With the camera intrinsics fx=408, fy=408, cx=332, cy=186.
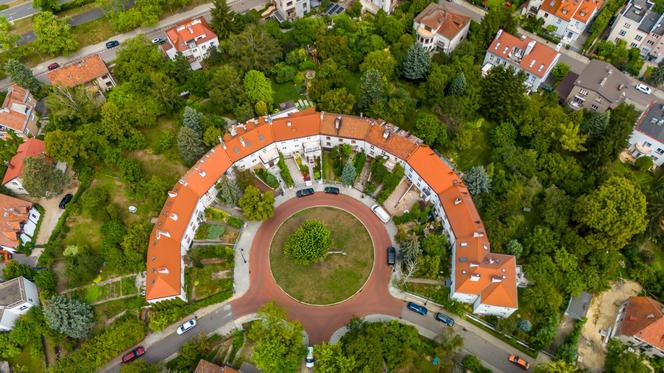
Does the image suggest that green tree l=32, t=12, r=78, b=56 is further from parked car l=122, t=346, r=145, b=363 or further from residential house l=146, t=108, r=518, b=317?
parked car l=122, t=346, r=145, b=363

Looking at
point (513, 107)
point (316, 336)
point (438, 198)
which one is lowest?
point (316, 336)

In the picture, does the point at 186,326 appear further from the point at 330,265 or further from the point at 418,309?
the point at 418,309

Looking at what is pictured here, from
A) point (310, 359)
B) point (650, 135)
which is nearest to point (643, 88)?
point (650, 135)

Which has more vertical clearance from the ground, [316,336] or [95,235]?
[316,336]

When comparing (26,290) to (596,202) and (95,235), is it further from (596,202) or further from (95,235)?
(596,202)

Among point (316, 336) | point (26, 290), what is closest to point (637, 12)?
point (316, 336)

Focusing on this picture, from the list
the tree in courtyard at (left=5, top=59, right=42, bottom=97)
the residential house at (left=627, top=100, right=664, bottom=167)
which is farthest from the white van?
the tree in courtyard at (left=5, top=59, right=42, bottom=97)

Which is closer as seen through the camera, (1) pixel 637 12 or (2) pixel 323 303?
(2) pixel 323 303
